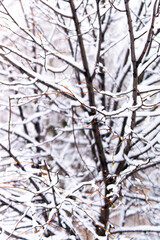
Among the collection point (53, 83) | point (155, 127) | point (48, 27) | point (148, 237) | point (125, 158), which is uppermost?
point (48, 27)

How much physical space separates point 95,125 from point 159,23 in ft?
4.26

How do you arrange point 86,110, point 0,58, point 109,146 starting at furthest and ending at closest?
1. point 109,146
2. point 86,110
3. point 0,58

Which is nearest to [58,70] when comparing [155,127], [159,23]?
[159,23]

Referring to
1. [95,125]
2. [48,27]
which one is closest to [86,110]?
[95,125]

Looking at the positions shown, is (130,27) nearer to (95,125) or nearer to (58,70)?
(58,70)

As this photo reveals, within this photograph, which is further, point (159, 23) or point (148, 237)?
point (148, 237)

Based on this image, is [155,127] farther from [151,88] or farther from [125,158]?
[151,88]

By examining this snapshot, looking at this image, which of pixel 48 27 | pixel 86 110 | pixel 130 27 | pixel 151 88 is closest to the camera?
pixel 130 27

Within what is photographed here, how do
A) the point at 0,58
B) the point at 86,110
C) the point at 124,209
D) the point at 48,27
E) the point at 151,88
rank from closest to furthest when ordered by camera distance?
the point at 151,88 → the point at 0,58 → the point at 86,110 → the point at 124,209 → the point at 48,27

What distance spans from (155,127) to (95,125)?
0.68 metres

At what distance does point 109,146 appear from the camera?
2.84 metres

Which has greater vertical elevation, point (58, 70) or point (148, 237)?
point (58, 70)

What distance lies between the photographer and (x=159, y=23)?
4.74 ft

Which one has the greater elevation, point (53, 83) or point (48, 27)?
point (48, 27)
